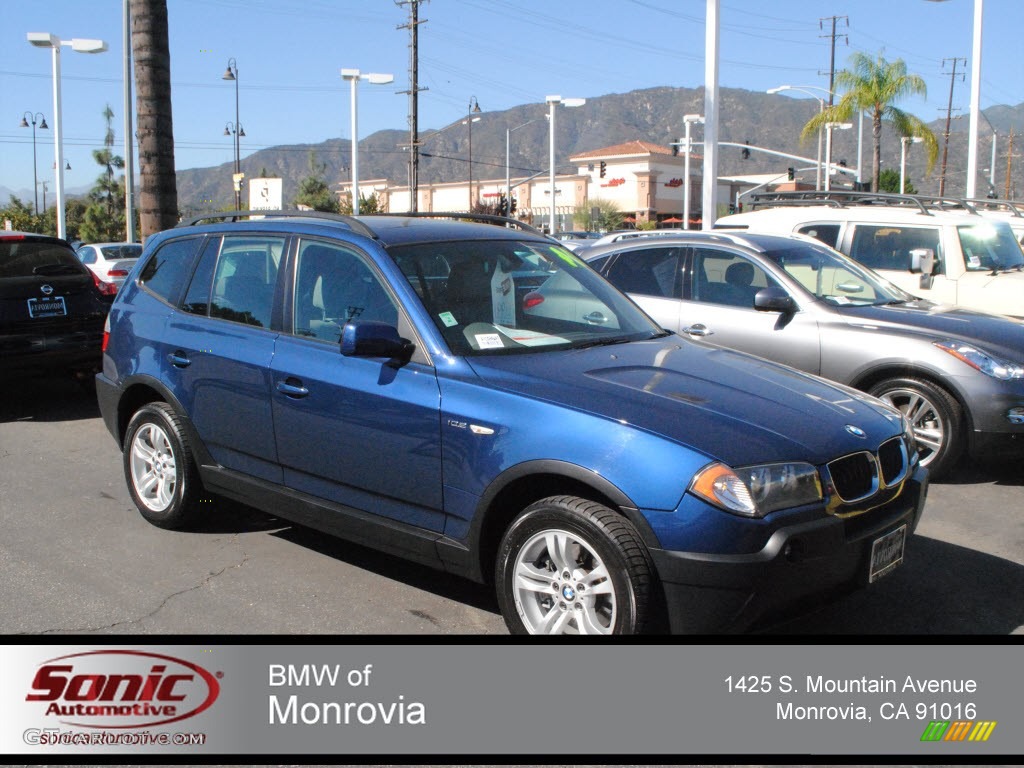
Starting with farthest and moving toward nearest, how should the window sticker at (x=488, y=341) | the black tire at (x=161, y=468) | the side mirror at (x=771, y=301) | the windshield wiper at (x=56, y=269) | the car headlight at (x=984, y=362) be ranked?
the windshield wiper at (x=56, y=269), the side mirror at (x=771, y=301), the car headlight at (x=984, y=362), the black tire at (x=161, y=468), the window sticker at (x=488, y=341)

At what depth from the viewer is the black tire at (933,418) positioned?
6.55 meters

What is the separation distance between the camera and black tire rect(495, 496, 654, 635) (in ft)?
11.6

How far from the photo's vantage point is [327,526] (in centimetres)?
468

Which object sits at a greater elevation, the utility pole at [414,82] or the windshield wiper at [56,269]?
the utility pole at [414,82]

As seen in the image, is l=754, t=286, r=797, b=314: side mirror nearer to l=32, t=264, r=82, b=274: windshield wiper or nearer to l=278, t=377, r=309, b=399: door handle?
l=278, t=377, r=309, b=399: door handle

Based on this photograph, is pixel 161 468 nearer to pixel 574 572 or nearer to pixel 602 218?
pixel 574 572

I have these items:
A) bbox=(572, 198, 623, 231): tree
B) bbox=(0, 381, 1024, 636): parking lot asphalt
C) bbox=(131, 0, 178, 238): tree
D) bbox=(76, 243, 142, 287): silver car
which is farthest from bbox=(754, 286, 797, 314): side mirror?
bbox=(572, 198, 623, 231): tree

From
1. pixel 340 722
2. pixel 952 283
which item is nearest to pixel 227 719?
pixel 340 722

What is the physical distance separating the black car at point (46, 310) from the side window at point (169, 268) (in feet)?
11.3

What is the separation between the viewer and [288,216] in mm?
5316

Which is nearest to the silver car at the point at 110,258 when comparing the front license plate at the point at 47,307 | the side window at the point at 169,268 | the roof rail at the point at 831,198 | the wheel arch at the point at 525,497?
the front license plate at the point at 47,307

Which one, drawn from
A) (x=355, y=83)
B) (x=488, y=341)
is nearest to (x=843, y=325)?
(x=488, y=341)

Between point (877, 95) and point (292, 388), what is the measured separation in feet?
107

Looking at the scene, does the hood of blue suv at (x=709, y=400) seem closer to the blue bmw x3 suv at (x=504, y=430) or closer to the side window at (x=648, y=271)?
the blue bmw x3 suv at (x=504, y=430)
